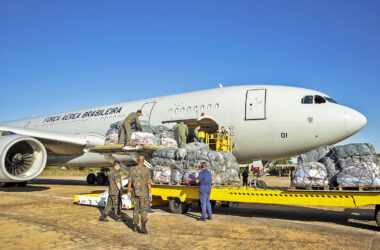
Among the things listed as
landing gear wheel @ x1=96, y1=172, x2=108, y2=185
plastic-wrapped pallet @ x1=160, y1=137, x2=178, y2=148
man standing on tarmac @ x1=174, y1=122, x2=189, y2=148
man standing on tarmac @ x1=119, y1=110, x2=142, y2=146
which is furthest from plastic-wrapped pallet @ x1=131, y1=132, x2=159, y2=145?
landing gear wheel @ x1=96, y1=172, x2=108, y2=185

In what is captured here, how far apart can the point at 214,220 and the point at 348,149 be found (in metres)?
3.57

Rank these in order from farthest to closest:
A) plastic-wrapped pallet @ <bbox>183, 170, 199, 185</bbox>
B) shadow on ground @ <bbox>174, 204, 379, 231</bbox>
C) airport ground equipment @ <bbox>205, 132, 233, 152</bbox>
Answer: airport ground equipment @ <bbox>205, 132, 233, 152</bbox> < plastic-wrapped pallet @ <bbox>183, 170, 199, 185</bbox> < shadow on ground @ <bbox>174, 204, 379, 231</bbox>

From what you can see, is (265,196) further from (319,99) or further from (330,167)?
(319,99)

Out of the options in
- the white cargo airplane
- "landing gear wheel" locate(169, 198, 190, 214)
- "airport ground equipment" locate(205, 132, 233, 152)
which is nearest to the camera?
"landing gear wheel" locate(169, 198, 190, 214)

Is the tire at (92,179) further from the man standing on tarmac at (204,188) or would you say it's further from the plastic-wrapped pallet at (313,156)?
the plastic-wrapped pallet at (313,156)

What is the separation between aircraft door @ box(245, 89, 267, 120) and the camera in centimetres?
1310

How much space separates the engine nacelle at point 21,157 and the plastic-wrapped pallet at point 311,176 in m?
9.69

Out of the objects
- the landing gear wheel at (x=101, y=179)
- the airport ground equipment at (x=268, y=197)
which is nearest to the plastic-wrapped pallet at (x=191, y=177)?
the airport ground equipment at (x=268, y=197)

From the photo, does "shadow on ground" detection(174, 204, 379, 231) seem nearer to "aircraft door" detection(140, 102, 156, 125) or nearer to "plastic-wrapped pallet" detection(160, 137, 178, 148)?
"plastic-wrapped pallet" detection(160, 137, 178, 148)

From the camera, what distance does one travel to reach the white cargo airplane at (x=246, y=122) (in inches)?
473

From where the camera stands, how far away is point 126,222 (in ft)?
28.8

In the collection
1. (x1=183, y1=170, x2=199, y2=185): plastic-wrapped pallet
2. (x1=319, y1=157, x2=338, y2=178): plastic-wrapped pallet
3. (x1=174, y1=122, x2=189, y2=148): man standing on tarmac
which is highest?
(x1=174, y1=122, x2=189, y2=148): man standing on tarmac

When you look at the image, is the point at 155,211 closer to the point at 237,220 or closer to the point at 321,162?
the point at 237,220

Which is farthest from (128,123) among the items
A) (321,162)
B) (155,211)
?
(321,162)
